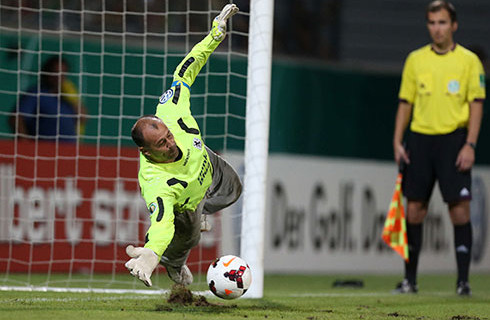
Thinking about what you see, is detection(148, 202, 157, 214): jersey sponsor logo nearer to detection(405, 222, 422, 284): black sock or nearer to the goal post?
the goal post

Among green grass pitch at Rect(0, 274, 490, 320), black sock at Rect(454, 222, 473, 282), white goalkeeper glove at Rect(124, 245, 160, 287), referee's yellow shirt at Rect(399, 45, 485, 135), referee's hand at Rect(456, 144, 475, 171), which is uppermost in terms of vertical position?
referee's yellow shirt at Rect(399, 45, 485, 135)

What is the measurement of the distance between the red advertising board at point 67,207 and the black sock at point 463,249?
283 cm

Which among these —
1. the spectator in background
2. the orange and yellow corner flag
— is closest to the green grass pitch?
the orange and yellow corner flag

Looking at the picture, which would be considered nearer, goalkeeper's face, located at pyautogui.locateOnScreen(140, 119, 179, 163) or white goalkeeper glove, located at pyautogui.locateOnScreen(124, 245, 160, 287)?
white goalkeeper glove, located at pyautogui.locateOnScreen(124, 245, 160, 287)

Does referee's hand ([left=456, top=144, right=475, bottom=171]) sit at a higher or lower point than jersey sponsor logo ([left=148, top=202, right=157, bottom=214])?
higher

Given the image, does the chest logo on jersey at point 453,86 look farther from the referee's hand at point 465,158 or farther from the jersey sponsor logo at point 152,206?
the jersey sponsor logo at point 152,206

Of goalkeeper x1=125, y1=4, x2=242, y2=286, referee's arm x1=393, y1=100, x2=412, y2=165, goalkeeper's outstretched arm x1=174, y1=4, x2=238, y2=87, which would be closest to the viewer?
goalkeeper x1=125, y1=4, x2=242, y2=286

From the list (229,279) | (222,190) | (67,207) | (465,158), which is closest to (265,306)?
(229,279)

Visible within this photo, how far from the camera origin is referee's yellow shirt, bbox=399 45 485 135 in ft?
21.8

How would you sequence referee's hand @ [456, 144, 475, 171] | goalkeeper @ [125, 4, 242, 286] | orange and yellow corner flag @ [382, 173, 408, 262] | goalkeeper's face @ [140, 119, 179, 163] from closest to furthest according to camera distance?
1. goalkeeper @ [125, 4, 242, 286]
2. goalkeeper's face @ [140, 119, 179, 163]
3. referee's hand @ [456, 144, 475, 171]
4. orange and yellow corner flag @ [382, 173, 408, 262]

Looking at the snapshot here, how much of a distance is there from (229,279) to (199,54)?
1538 mm

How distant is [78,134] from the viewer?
8.30 m

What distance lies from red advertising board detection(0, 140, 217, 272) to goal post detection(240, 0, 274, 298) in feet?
6.86

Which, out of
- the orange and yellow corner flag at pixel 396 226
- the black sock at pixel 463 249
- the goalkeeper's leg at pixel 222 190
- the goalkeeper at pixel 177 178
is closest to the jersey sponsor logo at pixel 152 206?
the goalkeeper at pixel 177 178
